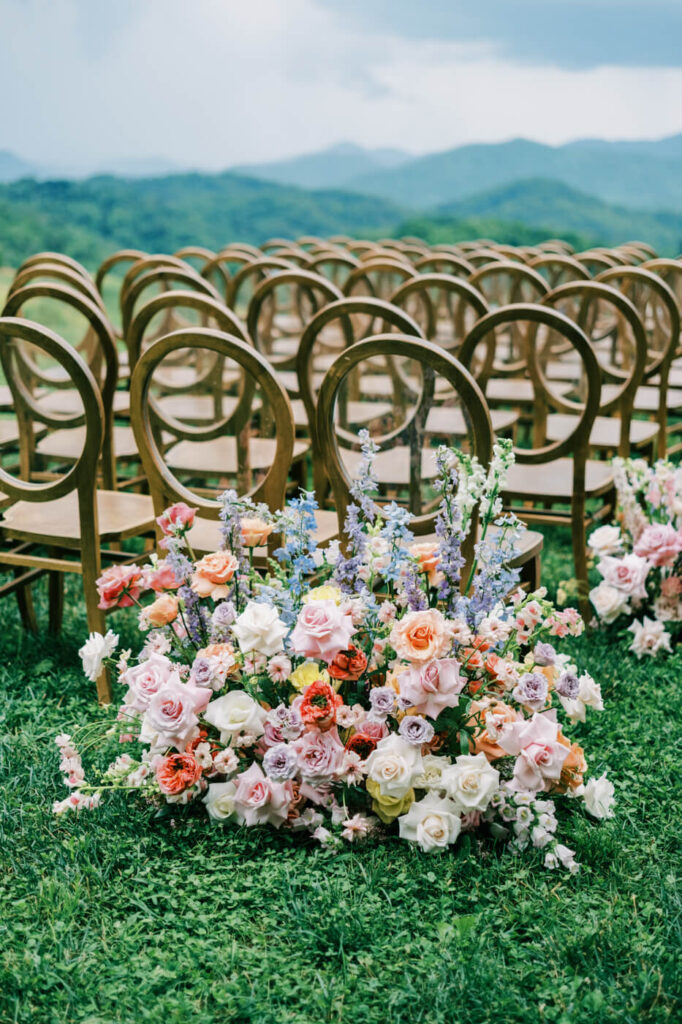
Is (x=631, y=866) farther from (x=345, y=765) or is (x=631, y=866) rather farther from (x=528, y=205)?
(x=528, y=205)

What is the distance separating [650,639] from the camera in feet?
10.0

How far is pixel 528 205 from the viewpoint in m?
18.6

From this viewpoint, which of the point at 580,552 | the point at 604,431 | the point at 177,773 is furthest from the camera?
the point at 604,431

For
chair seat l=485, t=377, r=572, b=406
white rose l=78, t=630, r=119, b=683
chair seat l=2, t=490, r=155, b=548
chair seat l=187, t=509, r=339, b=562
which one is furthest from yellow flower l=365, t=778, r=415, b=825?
chair seat l=485, t=377, r=572, b=406

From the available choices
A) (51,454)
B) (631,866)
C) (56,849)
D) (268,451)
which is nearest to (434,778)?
(631,866)

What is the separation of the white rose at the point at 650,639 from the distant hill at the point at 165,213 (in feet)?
42.0

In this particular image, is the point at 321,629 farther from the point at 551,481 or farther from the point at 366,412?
the point at 551,481

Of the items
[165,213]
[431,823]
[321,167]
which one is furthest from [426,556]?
[321,167]

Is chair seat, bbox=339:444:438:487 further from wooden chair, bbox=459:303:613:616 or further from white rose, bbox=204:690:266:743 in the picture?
white rose, bbox=204:690:266:743

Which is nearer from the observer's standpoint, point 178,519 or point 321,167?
point 178,519

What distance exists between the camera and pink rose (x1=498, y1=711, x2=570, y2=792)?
2.04 meters

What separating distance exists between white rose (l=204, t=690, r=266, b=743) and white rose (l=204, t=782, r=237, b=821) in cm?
10

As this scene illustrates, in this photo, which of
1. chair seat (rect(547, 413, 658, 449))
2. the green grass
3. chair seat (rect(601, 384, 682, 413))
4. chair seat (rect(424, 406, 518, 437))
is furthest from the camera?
chair seat (rect(601, 384, 682, 413))

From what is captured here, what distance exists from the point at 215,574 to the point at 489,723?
0.65 metres
